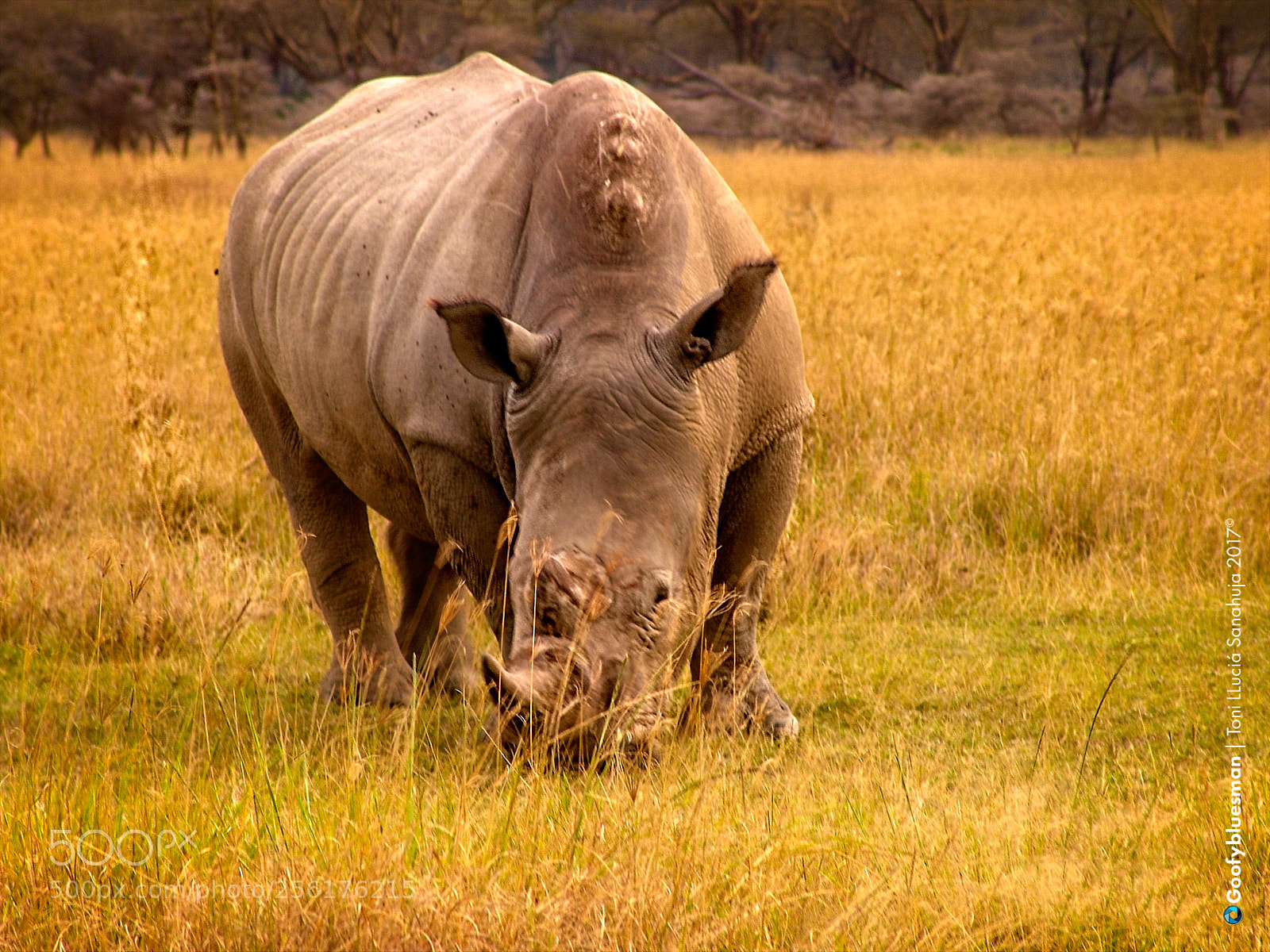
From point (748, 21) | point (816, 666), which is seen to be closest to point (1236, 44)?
point (748, 21)

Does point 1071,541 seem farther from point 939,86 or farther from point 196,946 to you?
point 939,86

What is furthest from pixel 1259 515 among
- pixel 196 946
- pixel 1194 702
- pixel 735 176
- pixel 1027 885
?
pixel 735 176

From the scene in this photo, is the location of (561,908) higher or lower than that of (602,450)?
lower

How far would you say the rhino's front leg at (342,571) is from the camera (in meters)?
4.57

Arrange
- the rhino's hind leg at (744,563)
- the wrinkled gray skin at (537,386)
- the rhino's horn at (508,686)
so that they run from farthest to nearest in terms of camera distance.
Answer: the rhino's hind leg at (744,563)
the wrinkled gray skin at (537,386)
the rhino's horn at (508,686)

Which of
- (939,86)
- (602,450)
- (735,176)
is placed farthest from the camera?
(939,86)

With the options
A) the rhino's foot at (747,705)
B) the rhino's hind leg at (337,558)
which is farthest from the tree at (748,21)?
the rhino's foot at (747,705)

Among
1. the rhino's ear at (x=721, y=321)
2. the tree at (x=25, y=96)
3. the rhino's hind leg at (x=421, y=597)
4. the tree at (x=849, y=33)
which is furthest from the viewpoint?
the tree at (x=849, y=33)

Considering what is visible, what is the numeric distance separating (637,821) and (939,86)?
101 feet

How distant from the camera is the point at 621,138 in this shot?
3191 mm

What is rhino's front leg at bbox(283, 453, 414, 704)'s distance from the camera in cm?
457

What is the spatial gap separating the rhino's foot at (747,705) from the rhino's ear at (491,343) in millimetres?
1024

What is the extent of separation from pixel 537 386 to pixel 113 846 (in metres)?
1.21

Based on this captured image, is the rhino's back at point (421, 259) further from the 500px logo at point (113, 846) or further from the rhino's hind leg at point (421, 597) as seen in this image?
the 500px logo at point (113, 846)
